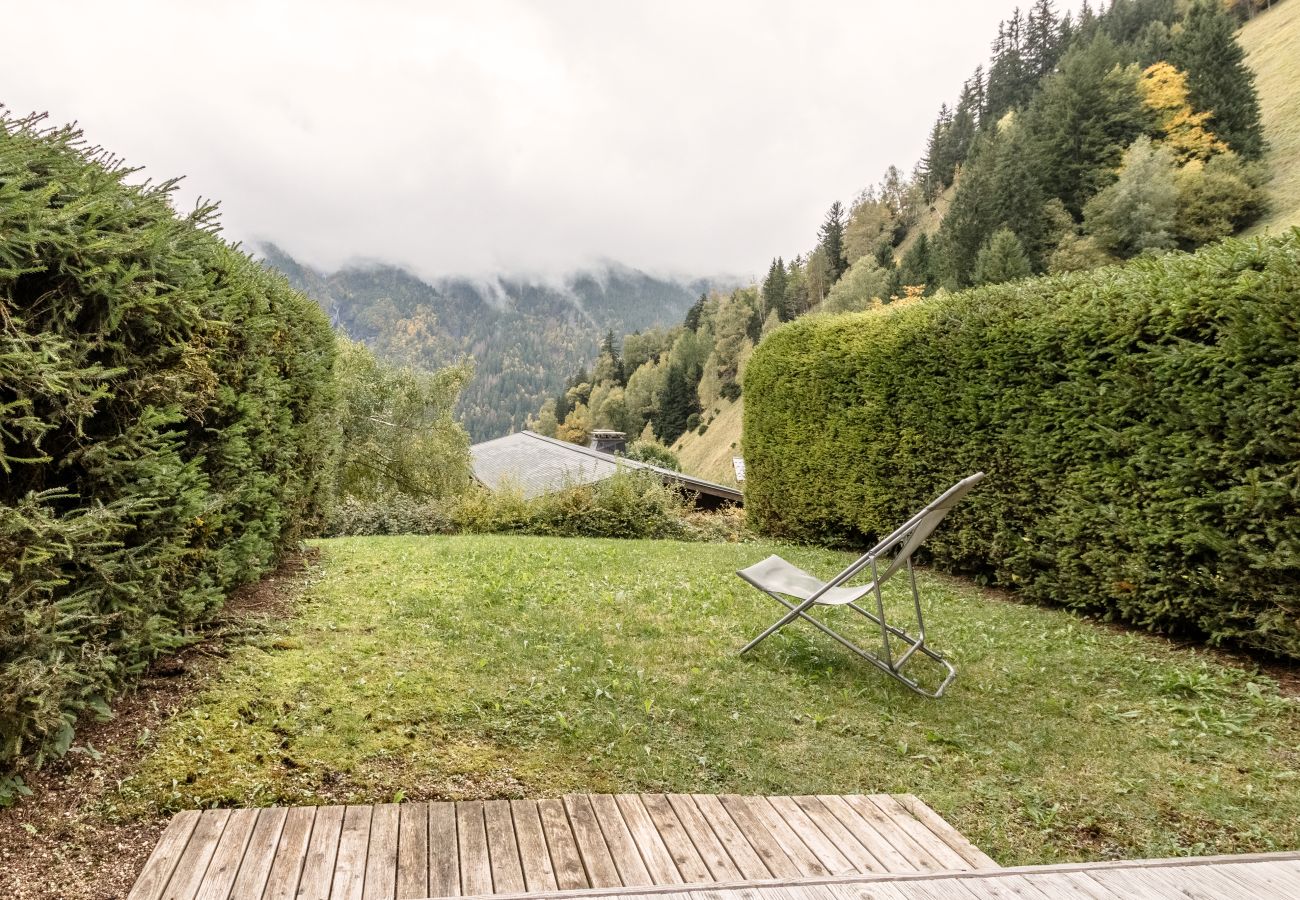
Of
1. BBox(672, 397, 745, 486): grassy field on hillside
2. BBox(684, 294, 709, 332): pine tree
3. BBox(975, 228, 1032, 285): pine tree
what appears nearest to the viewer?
BBox(975, 228, 1032, 285): pine tree

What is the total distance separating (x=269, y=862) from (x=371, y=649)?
2241mm

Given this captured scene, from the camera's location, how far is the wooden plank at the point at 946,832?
7.90ft

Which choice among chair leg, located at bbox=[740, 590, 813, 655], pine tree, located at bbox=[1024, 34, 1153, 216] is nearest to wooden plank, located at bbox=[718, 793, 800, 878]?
chair leg, located at bbox=[740, 590, 813, 655]

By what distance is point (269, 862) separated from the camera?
2.16 meters

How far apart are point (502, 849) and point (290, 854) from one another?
0.68 metres

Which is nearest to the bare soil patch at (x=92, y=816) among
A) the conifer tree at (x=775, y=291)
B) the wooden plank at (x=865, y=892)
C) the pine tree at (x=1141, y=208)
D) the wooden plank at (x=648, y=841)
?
the wooden plank at (x=648, y=841)

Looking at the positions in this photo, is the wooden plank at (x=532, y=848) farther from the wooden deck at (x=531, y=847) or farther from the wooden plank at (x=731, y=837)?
the wooden plank at (x=731, y=837)

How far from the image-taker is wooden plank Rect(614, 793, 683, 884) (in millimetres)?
2207

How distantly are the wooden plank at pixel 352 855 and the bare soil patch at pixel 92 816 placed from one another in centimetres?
61

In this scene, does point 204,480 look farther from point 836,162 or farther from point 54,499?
point 836,162

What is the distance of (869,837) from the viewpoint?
99.8 inches

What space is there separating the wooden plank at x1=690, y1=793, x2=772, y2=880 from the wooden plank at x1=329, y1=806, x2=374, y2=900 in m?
1.21

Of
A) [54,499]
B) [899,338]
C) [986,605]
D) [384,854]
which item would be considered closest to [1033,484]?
[986,605]

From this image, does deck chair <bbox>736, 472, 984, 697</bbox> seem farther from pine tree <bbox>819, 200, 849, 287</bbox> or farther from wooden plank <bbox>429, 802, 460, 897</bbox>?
pine tree <bbox>819, 200, 849, 287</bbox>
